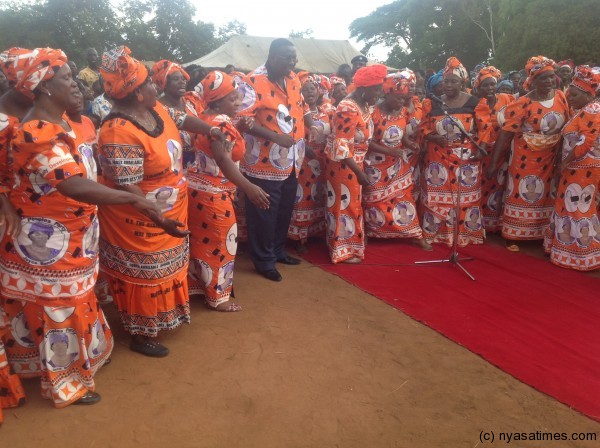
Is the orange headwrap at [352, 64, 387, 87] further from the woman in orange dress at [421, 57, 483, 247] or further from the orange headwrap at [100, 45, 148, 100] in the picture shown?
the orange headwrap at [100, 45, 148, 100]

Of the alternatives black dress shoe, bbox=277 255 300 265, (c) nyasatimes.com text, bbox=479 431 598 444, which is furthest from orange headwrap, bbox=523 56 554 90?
(c) nyasatimes.com text, bbox=479 431 598 444

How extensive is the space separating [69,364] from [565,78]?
7.92 meters

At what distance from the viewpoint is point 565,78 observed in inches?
295

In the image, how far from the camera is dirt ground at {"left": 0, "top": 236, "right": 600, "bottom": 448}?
2.43 meters

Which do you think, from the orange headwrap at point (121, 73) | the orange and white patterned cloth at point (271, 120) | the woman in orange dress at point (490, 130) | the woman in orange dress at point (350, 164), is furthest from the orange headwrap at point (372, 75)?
the orange headwrap at point (121, 73)

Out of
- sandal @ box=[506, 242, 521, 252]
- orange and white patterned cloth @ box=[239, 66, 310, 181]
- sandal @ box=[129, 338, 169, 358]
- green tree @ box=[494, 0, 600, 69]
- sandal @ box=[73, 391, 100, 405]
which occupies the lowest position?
sandal @ box=[506, 242, 521, 252]

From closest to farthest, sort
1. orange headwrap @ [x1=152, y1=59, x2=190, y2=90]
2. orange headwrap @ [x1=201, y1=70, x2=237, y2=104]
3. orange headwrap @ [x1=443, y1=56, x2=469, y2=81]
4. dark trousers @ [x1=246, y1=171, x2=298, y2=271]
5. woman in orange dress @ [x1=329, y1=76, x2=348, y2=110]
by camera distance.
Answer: orange headwrap @ [x1=201, y1=70, x2=237, y2=104] → orange headwrap @ [x1=152, y1=59, x2=190, y2=90] → dark trousers @ [x1=246, y1=171, x2=298, y2=271] → orange headwrap @ [x1=443, y1=56, x2=469, y2=81] → woman in orange dress @ [x1=329, y1=76, x2=348, y2=110]

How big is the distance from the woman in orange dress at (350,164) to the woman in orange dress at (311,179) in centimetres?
32

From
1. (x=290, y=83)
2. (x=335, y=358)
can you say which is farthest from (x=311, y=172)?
(x=335, y=358)

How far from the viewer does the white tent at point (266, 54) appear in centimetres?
1648

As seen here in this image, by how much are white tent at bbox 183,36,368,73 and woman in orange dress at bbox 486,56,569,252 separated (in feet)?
40.8

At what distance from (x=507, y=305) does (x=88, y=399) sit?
3246 millimetres

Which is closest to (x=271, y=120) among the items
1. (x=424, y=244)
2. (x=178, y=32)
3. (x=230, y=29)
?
(x=424, y=244)

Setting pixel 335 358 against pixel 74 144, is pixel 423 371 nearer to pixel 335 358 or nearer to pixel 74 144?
pixel 335 358
